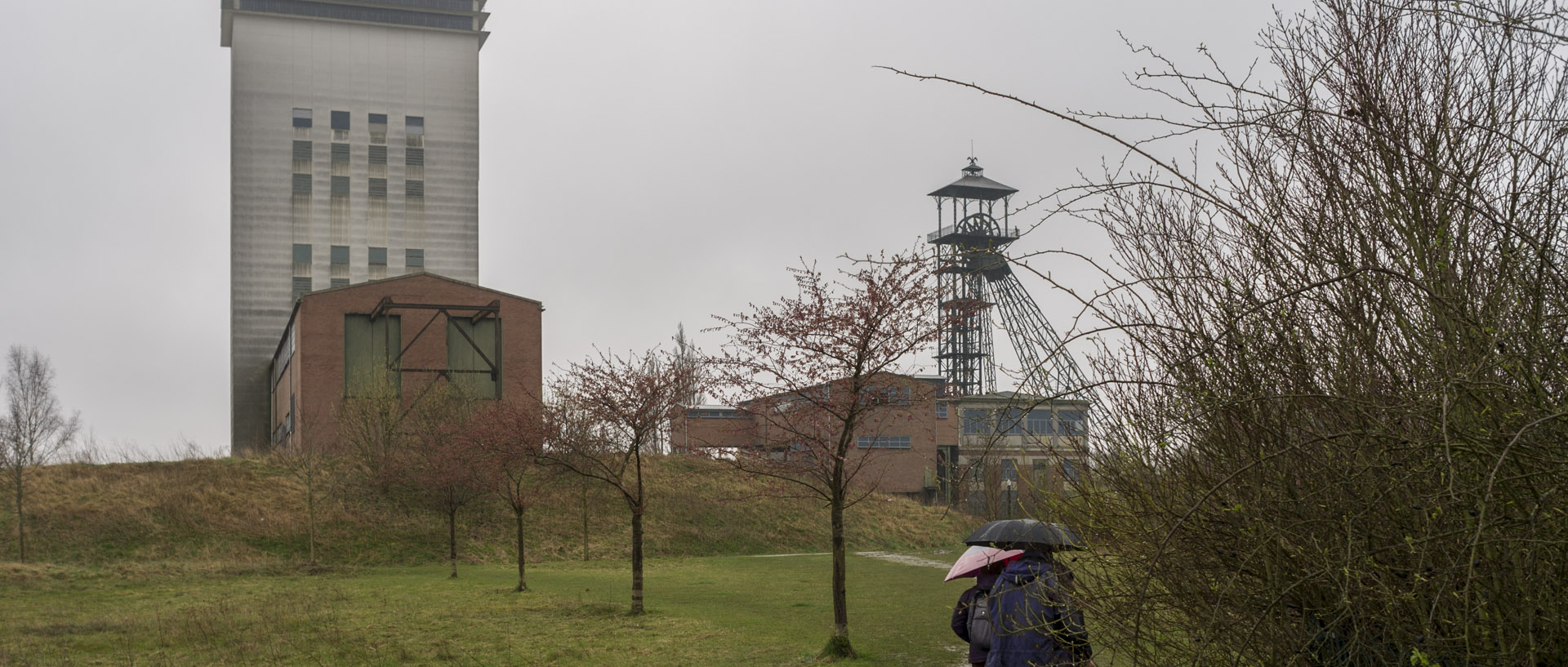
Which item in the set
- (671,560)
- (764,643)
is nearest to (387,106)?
(671,560)

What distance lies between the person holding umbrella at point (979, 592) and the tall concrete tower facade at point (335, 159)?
194 ft

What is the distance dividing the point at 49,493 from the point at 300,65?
32566mm

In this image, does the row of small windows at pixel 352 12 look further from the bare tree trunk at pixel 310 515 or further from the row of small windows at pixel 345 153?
the bare tree trunk at pixel 310 515

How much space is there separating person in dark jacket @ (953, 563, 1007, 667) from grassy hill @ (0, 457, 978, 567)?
76.7 ft

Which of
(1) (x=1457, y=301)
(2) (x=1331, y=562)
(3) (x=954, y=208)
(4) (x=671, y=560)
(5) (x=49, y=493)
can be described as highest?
(3) (x=954, y=208)

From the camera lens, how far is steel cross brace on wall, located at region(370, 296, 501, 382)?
4622 centimetres

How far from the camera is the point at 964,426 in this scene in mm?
8734

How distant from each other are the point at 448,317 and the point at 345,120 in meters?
21.5

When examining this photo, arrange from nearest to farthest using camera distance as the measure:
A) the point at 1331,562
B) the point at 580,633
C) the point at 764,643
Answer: the point at 1331,562, the point at 764,643, the point at 580,633

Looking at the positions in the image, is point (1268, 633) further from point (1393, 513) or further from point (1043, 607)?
point (1043, 607)

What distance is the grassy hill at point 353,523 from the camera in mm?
34688

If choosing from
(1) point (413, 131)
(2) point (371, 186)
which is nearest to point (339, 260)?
(2) point (371, 186)

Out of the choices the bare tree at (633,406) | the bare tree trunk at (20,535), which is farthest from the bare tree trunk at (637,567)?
the bare tree trunk at (20,535)

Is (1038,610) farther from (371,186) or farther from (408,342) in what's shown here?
(371,186)
